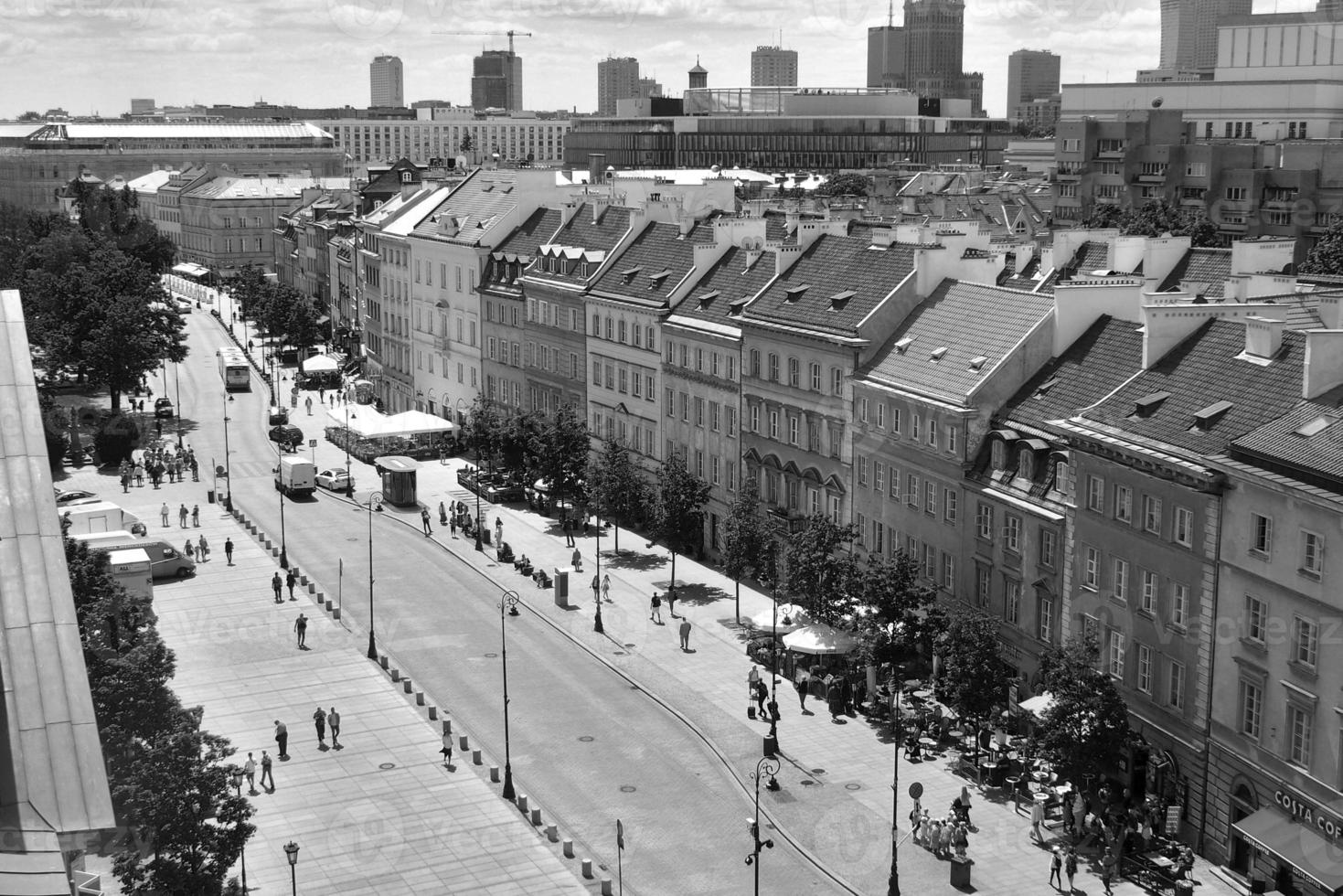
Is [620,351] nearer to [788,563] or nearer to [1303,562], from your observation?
[788,563]

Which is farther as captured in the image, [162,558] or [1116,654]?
[162,558]

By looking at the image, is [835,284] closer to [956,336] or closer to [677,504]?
[956,336]

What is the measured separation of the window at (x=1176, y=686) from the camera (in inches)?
1967

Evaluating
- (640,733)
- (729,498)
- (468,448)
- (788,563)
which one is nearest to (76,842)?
(640,733)

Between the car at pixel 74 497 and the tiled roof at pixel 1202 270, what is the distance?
2134 inches

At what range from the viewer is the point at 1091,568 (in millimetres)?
54688

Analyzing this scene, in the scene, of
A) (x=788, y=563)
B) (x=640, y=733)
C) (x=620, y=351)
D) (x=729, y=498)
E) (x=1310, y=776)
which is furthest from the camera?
Result: (x=620, y=351)

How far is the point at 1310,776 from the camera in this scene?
44.4 meters

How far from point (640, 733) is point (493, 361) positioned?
56.1 meters

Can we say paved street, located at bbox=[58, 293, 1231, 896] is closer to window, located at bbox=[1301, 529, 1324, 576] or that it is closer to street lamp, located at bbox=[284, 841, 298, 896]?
street lamp, located at bbox=[284, 841, 298, 896]

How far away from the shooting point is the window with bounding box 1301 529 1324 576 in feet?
145

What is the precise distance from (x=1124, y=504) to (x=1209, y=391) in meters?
4.28

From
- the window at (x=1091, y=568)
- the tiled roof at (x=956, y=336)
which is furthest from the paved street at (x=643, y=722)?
the tiled roof at (x=956, y=336)

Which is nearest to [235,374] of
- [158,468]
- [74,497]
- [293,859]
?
[158,468]
